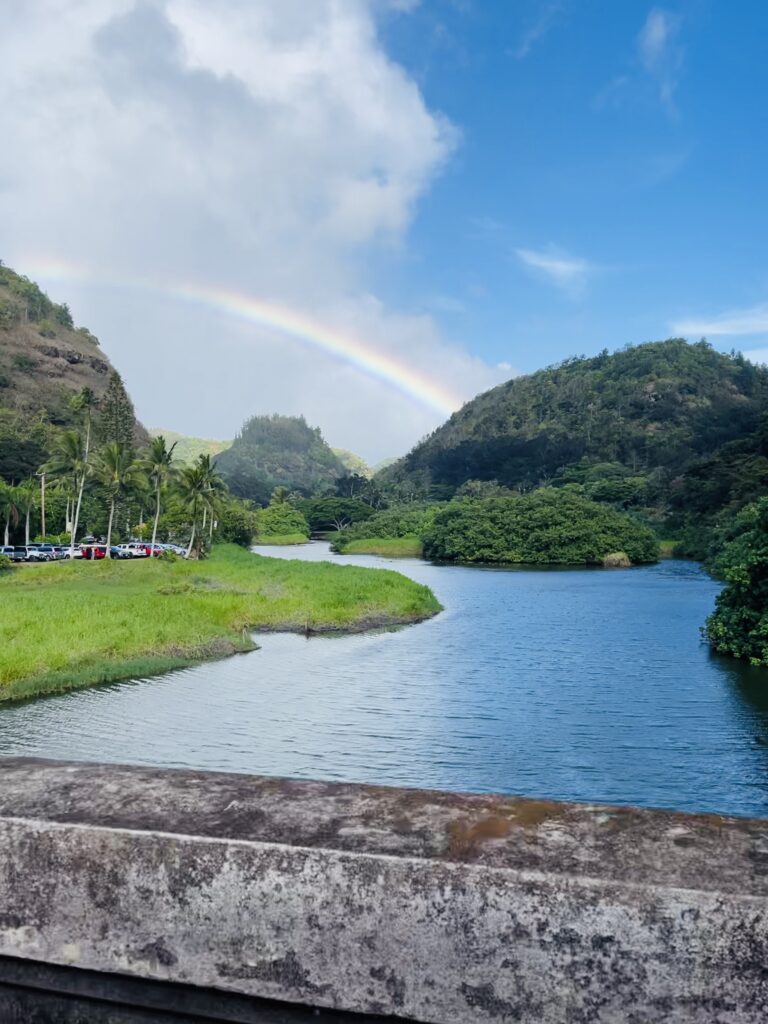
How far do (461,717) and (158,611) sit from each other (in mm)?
15175

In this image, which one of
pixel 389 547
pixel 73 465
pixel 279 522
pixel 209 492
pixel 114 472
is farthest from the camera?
pixel 279 522

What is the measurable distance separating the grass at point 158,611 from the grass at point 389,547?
46743 mm

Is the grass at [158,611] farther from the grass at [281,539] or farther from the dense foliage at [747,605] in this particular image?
the grass at [281,539]

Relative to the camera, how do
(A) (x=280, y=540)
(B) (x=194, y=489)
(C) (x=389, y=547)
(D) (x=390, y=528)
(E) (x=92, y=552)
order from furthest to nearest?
(A) (x=280, y=540) → (D) (x=390, y=528) → (C) (x=389, y=547) → (B) (x=194, y=489) → (E) (x=92, y=552)

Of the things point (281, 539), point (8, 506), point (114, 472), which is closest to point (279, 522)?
point (281, 539)

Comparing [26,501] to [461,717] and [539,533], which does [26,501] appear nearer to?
[539,533]

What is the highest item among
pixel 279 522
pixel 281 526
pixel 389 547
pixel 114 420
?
pixel 114 420

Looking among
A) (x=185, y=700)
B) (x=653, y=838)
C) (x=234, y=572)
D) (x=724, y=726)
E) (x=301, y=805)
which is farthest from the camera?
(x=234, y=572)

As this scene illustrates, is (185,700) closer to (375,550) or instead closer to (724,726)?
(724,726)

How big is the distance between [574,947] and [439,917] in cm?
34

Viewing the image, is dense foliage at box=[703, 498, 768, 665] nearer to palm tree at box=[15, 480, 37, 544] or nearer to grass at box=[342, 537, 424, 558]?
palm tree at box=[15, 480, 37, 544]

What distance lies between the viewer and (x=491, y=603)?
161 ft

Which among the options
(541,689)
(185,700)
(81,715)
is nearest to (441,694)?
(541,689)

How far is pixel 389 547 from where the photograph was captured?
106188 mm
